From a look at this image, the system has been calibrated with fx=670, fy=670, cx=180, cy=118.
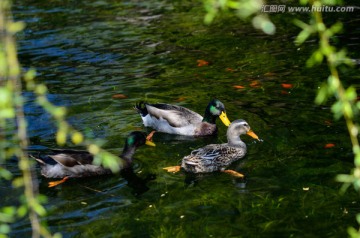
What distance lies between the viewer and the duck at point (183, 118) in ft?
34.3

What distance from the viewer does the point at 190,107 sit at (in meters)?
11.5

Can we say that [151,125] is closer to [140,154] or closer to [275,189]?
[140,154]

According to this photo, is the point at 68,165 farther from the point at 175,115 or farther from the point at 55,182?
the point at 175,115

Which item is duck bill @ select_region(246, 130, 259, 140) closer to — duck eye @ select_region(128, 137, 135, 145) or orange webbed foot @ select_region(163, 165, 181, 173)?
orange webbed foot @ select_region(163, 165, 181, 173)

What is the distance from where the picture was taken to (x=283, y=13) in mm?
17328

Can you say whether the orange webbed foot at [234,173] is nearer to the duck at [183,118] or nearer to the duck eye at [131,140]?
the duck eye at [131,140]

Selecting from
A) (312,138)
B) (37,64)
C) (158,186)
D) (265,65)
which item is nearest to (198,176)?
(158,186)

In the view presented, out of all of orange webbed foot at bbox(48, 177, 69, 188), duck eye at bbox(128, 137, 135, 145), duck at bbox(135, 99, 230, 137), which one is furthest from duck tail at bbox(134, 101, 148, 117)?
orange webbed foot at bbox(48, 177, 69, 188)

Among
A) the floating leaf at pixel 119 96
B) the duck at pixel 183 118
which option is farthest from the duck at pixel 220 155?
the floating leaf at pixel 119 96

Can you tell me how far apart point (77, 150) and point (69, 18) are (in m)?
9.82

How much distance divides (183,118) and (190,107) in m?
1.04

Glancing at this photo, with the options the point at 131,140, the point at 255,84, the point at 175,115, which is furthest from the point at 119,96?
the point at 131,140

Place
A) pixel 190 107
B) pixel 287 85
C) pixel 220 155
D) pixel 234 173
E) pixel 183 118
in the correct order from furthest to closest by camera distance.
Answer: pixel 287 85
pixel 190 107
pixel 183 118
pixel 220 155
pixel 234 173

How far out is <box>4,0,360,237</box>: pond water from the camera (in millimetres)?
7445
